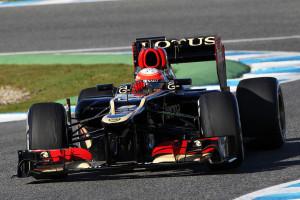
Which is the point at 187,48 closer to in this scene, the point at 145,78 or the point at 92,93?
the point at 92,93

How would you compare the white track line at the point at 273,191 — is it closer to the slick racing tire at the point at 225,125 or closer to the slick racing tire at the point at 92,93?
the slick racing tire at the point at 225,125

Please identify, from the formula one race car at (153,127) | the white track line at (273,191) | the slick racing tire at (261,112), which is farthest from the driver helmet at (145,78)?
the white track line at (273,191)

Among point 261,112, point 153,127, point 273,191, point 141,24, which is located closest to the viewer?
point 273,191

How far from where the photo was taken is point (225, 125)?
980cm

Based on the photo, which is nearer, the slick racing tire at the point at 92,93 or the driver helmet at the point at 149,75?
the driver helmet at the point at 149,75

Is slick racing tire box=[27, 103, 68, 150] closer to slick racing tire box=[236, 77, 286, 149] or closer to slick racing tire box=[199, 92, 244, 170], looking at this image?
slick racing tire box=[199, 92, 244, 170]

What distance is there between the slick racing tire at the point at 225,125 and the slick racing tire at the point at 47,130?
1354mm

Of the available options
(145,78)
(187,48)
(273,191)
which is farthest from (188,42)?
(273,191)

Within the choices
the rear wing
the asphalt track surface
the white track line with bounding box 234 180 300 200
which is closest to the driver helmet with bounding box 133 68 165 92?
the rear wing

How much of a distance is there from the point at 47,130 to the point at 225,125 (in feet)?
5.58

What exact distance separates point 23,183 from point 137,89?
1681 millimetres

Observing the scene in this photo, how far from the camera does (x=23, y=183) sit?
10.1 m

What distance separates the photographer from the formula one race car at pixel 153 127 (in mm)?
9641

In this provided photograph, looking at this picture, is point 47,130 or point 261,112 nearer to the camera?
point 47,130
